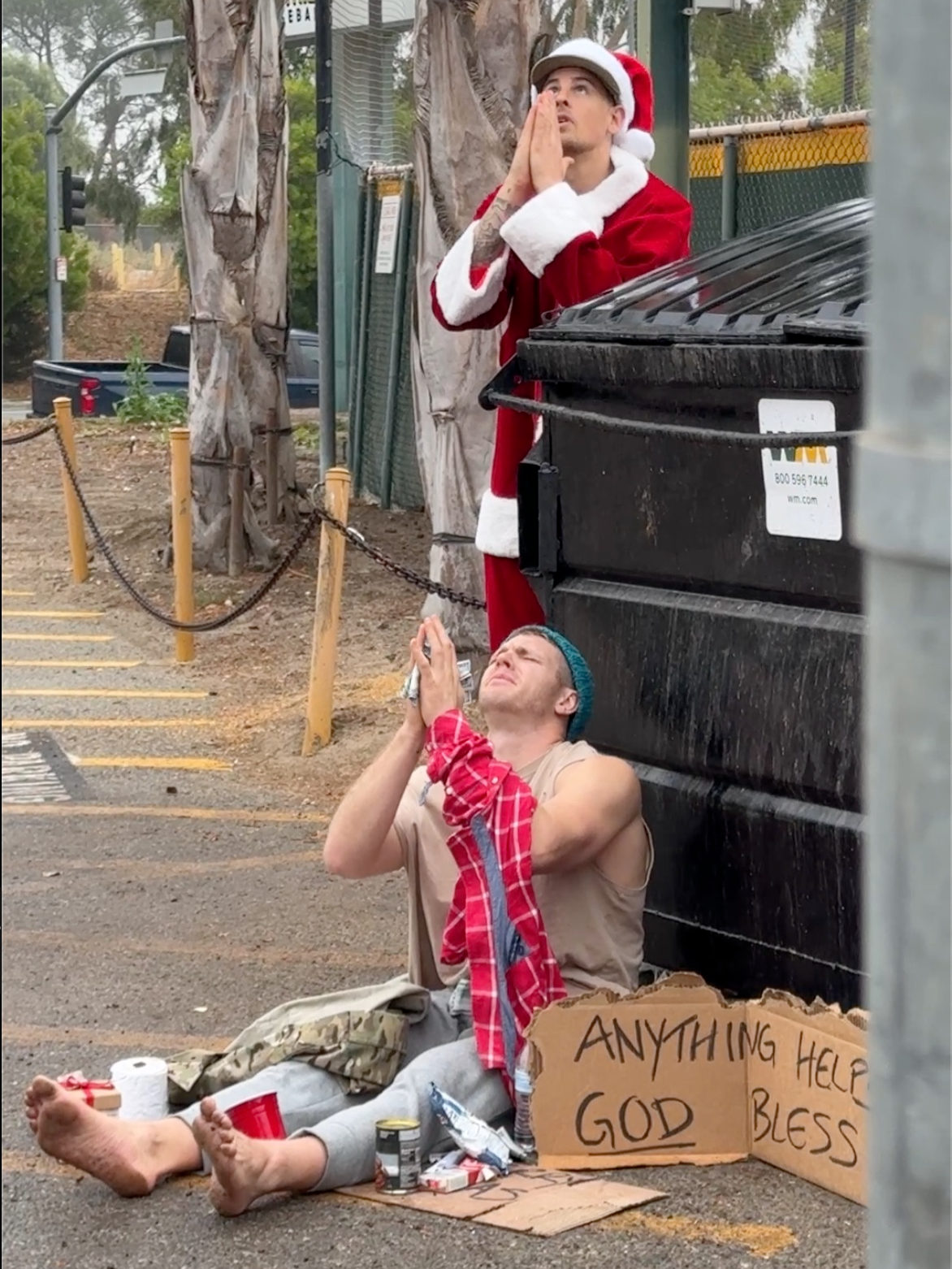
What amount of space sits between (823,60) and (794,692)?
226 inches

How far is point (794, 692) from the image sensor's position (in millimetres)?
3568

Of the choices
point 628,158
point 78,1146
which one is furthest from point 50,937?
point 628,158

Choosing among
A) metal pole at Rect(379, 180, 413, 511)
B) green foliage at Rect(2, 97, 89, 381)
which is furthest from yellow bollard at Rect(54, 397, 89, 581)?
green foliage at Rect(2, 97, 89, 381)

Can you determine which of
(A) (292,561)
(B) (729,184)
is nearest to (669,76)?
(A) (292,561)

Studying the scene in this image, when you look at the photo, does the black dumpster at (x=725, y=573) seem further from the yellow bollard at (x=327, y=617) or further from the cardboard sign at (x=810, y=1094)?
the yellow bollard at (x=327, y=617)

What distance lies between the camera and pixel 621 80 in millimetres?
4531

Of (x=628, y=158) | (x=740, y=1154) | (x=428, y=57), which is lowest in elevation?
(x=740, y=1154)

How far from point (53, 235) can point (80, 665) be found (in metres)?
5.17

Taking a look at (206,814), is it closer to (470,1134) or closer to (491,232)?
(491,232)

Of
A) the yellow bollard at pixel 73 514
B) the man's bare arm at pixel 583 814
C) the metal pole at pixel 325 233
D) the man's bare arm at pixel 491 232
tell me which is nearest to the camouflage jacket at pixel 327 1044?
the man's bare arm at pixel 583 814

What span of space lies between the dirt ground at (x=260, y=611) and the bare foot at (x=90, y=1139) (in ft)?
5.13

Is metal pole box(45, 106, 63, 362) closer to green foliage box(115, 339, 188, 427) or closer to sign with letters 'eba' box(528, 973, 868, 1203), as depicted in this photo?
sign with letters 'eba' box(528, 973, 868, 1203)

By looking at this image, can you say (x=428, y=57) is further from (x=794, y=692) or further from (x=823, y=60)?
(x=794, y=692)

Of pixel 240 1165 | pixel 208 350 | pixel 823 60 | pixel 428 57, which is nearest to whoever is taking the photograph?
pixel 240 1165
